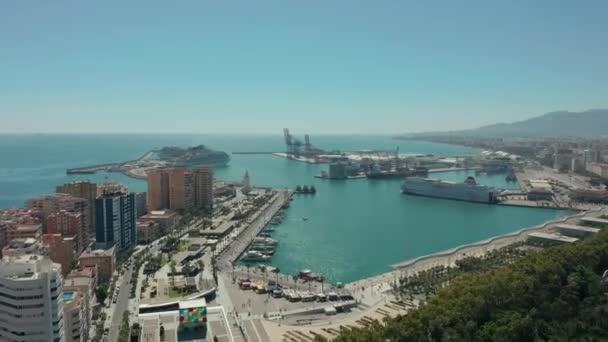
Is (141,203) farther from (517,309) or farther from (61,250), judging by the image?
(517,309)

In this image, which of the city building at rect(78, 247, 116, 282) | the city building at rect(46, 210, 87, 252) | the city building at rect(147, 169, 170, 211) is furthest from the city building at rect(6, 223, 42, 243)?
the city building at rect(147, 169, 170, 211)

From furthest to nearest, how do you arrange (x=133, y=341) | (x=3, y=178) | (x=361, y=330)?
1. (x=3, y=178)
2. (x=133, y=341)
3. (x=361, y=330)

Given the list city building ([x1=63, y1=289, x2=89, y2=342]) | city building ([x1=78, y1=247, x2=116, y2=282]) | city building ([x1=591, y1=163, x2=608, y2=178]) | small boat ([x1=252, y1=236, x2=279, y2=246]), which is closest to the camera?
city building ([x1=63, y1=289, x2=89, y2=342])

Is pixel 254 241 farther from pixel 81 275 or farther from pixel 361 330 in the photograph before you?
pixel 361 330

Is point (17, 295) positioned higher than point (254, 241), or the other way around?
point (17, 295)

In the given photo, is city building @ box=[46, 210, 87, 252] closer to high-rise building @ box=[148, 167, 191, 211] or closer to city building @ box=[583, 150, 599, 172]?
high-rise building @ box=[148, 167, 191, 211]

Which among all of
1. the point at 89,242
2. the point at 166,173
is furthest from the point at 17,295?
the point at 166,173
